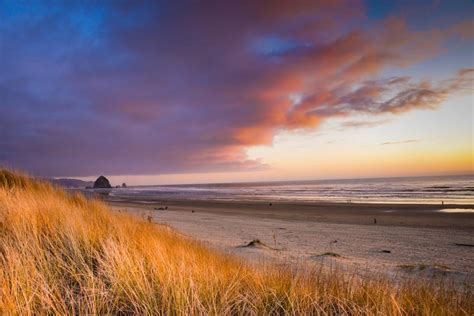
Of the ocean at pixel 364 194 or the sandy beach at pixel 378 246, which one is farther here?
the ocean at pixel 364 194

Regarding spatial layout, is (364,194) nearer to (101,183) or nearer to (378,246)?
(378,246)

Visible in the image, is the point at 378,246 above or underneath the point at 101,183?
above

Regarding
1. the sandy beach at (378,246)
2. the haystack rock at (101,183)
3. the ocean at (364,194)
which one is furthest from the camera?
the haystack rock at (101,183)

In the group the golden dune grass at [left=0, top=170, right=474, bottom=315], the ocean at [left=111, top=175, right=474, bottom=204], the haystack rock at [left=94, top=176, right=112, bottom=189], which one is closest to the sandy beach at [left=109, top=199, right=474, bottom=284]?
the golden dune grass at [left=0, top=170, right=474, bottom=315]

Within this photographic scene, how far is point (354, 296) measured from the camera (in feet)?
9.98

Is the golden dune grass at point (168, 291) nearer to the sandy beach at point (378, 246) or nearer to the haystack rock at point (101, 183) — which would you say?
the sandy beach at point (378, 246)

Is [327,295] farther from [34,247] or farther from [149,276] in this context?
[34,247]

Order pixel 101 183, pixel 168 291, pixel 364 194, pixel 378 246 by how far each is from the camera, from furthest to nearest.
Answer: pixel 101 183 < pixel 364 194 < pixel 378 246 < pixel 168 291

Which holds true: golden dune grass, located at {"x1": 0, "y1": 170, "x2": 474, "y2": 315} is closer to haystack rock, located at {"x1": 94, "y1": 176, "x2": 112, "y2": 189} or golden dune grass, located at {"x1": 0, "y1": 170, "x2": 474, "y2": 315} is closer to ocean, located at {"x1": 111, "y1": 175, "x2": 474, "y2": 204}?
ocean, located at {"x1": 111, "y1": 175, "x2": 474, "y2": 204}

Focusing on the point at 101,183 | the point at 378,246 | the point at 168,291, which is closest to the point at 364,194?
the point at 378,246

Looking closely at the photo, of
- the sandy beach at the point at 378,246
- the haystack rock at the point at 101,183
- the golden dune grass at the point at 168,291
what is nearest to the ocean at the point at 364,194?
the sandy beach at the point at 378,246

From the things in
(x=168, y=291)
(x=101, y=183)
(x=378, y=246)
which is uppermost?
(x=168, y=291)

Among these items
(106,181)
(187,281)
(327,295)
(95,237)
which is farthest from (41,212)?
(106,181)

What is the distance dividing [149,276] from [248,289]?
1.01 metres
